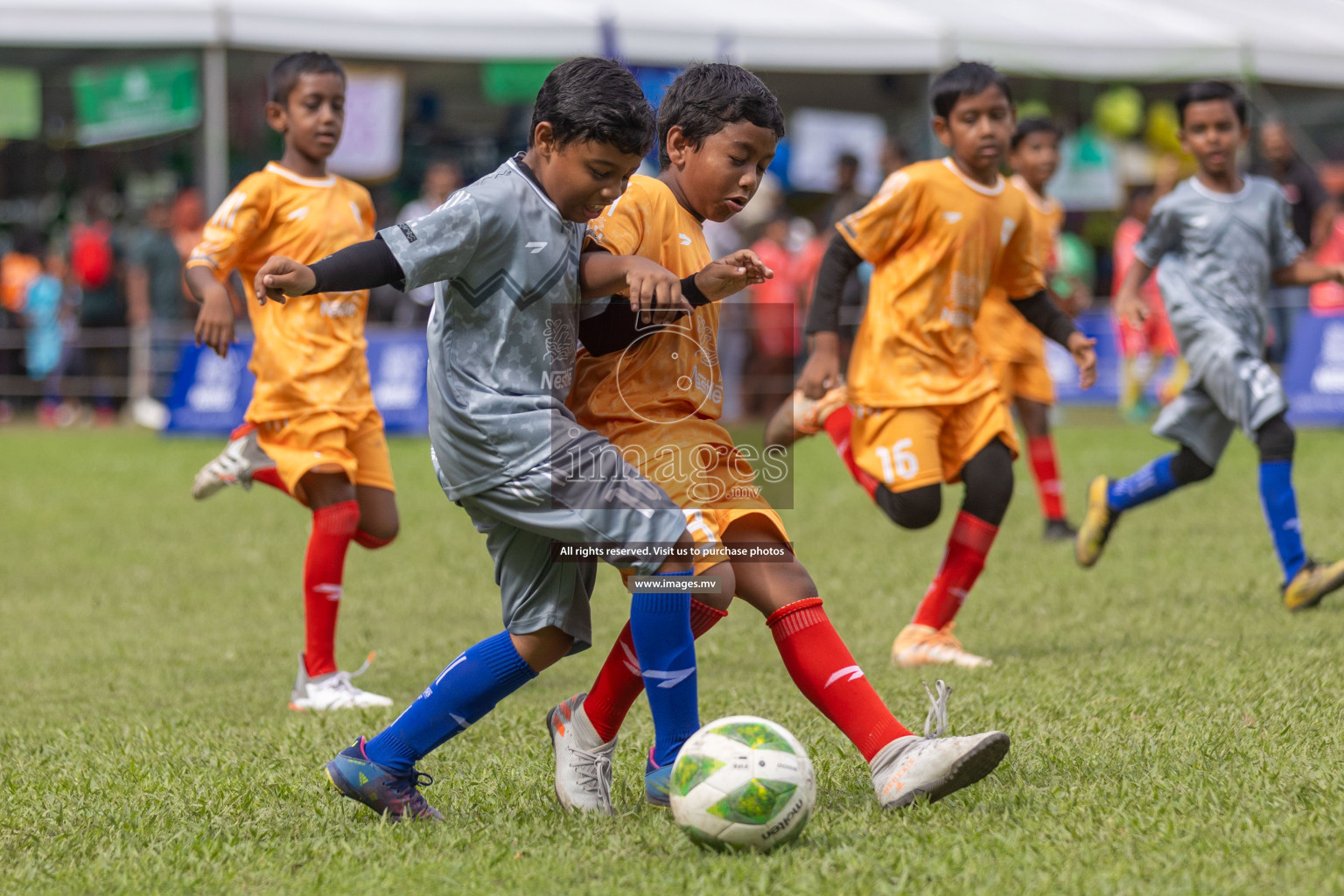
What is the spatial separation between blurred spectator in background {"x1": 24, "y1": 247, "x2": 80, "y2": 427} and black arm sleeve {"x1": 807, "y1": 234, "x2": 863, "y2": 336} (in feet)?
45.2

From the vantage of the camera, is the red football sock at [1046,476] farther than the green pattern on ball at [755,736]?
Yes

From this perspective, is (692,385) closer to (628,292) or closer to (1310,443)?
(628,292)

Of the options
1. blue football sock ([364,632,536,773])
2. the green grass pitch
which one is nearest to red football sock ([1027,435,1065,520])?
the green grass pitch

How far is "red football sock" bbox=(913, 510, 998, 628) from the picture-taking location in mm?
5355

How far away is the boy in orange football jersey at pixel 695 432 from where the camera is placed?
3494 mm

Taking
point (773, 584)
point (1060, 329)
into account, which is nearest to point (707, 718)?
point (773, 584)

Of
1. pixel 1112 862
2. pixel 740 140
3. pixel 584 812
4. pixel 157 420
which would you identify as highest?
pixel 740 140

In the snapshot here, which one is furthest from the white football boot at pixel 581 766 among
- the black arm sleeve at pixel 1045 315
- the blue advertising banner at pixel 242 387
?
the blue advertising banner at pixel 242 387

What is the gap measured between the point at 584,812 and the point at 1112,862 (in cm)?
115

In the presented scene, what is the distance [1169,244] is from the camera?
20.8ft

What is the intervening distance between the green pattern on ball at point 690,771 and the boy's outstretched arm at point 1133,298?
11.7 ft

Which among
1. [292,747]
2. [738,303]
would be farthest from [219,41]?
[292,747]

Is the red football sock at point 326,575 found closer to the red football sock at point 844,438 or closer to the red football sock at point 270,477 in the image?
the red football sock at point 270,477

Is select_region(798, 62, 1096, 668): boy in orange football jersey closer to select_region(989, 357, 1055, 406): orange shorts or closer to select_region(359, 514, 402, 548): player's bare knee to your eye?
select_region(359, 514, 402, 548): player's bare knee
